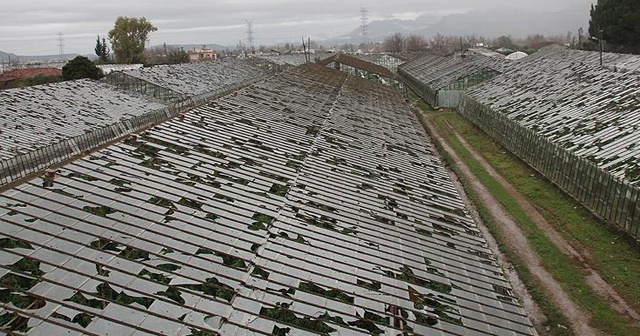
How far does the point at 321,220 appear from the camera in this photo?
1570 cm

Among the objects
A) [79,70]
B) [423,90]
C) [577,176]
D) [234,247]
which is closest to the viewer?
[234,247]

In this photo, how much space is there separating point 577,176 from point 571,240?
547 centimetres

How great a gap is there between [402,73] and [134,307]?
91031 millimetres

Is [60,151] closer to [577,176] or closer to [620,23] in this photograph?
[577,176]

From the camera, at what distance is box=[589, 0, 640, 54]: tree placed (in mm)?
68750

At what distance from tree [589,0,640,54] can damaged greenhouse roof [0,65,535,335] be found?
6199 centimetres

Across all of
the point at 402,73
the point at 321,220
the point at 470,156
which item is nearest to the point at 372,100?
the point at 470,156

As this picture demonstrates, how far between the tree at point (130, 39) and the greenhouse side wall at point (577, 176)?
282 ft

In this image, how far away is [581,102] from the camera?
36.7 metres

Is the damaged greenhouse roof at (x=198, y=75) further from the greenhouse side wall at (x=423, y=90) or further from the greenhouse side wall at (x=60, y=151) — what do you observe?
the greenhouse side wall at (x=423, y=90)

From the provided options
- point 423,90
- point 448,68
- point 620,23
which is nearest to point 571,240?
point 423,90

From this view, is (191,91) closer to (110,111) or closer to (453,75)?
(110,111)

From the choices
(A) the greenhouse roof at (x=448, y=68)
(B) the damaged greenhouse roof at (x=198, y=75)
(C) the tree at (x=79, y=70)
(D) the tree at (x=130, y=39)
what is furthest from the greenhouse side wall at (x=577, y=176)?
(D) the tree at (x=130, y=39)

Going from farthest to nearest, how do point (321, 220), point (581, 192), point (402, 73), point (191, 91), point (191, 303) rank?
point (402, 73) → point (191, 91) → point (581, 192) → point (321, 220) → point (191, 303)
